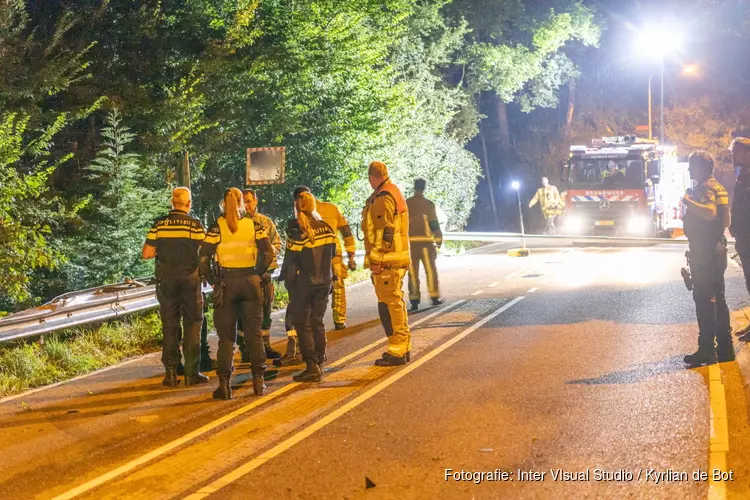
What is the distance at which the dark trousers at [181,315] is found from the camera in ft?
30.4

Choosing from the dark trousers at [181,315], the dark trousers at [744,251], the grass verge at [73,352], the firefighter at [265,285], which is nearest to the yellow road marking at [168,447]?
the firefighter at [265,285]

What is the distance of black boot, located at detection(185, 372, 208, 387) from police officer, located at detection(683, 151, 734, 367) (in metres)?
4.64

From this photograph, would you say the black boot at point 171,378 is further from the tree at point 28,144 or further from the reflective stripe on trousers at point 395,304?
the tree at point 28,144

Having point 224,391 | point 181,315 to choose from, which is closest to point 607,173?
point 181,315

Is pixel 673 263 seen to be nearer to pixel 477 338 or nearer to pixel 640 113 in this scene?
pixel 477 338

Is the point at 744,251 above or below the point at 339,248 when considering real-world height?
below

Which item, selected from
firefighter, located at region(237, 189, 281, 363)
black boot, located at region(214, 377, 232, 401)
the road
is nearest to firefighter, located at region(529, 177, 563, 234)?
the road

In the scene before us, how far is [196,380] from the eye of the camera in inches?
373

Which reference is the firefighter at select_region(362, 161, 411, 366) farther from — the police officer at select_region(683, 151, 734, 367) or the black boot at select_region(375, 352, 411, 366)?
the police officer at select_region(683, 151, 734, 367)

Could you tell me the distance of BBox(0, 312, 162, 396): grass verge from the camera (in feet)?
33.3

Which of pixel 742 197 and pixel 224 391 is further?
pixel 742 197

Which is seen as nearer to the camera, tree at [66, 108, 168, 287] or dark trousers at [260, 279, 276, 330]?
dark trousers at [260, 279, 276, 330]

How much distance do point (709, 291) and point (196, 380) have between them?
16.3 ft

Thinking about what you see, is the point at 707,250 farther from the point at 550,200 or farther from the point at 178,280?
the point at 550,200
